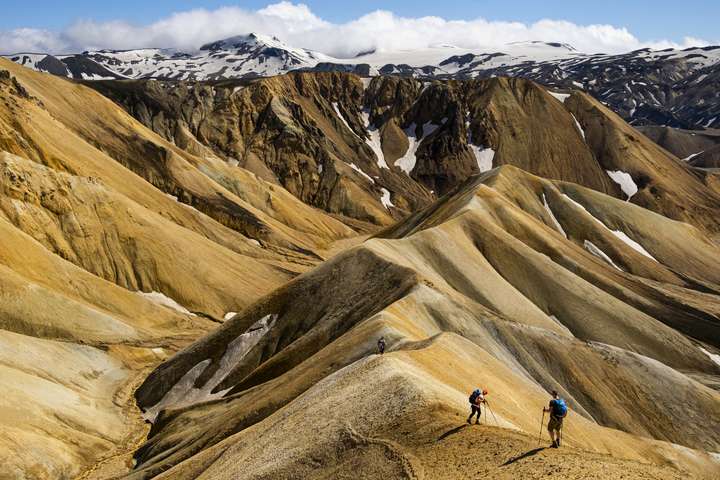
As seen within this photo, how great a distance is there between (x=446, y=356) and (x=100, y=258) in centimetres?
6143

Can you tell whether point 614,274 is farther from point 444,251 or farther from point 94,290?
point 94,290

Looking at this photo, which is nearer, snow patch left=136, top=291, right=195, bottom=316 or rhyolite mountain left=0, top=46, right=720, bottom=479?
rhyolite mountain left=0, top=46, right=720, bottom=479

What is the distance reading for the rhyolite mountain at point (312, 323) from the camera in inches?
1070

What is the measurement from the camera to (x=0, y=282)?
63.9 meters

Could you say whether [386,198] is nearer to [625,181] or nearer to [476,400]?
[625,181]

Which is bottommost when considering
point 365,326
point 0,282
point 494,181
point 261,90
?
point 0,282

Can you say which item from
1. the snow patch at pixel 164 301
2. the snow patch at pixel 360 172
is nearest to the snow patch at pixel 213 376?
the snow patch at pixel 164 301

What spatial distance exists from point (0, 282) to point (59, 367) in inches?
497

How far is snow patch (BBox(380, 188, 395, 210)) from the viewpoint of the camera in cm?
16785

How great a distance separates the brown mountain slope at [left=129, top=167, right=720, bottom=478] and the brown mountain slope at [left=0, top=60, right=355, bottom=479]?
6714 mm

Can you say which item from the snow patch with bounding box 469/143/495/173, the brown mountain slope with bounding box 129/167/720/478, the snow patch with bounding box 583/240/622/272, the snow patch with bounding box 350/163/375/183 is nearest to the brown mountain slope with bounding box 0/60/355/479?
the brown mountain slope with bounding box 129/167/720/478

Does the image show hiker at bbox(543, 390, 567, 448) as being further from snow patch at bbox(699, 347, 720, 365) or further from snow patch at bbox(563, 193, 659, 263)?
snow patch at bbox(563, 193, 659, 263)

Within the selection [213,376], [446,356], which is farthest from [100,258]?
[446,356]

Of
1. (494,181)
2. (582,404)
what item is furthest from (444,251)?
(494,181)
